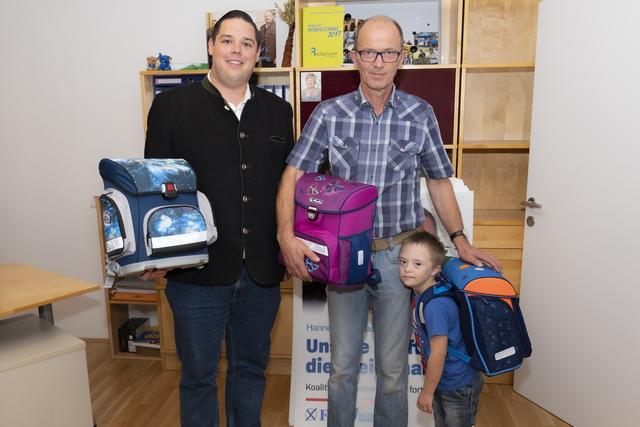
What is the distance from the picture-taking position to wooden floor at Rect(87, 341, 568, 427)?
8.07ft

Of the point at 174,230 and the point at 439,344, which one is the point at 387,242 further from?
the point at 174,230

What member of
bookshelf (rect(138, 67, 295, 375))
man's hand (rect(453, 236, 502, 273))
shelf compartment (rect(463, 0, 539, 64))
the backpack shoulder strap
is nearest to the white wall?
bookshelf (rect(138, 67, 295, 375))

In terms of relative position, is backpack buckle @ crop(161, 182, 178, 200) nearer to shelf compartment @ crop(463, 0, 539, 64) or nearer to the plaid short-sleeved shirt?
the plaid short-sleeved shirt

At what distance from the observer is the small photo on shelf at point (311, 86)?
2.69 metres

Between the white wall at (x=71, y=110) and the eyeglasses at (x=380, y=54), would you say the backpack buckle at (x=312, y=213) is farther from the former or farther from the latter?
the white wall at (x=71, y=110)

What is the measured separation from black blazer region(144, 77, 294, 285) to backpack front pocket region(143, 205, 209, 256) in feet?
0.56

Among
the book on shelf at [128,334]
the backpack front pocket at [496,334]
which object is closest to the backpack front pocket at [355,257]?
the backpack front pocket at [496,334]

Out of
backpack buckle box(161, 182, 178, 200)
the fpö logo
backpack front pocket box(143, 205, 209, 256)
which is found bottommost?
the fpö logo

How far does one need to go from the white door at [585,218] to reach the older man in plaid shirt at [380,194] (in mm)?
810

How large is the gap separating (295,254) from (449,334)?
Result: 0.57 metres

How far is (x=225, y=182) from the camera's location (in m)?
1.70

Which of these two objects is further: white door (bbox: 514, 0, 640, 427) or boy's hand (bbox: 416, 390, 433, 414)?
white door (bbox: 514, 0, 640, 427)

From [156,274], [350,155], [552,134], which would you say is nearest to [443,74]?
[552,134]

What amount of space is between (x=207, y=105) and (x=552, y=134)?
5.56 ft
